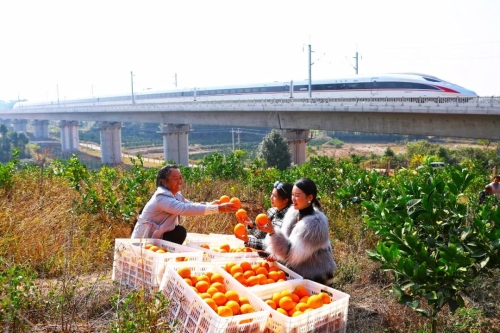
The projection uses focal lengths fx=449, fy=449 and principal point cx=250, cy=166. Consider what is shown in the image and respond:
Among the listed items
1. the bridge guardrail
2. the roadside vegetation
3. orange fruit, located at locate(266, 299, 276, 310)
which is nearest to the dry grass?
the roadside vegetation

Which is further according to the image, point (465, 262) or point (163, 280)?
point (163, 280)

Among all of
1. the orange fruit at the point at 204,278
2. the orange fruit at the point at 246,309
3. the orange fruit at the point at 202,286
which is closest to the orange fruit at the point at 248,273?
the orange fruit at the point at 204,278

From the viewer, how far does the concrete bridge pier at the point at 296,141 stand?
29.8 m

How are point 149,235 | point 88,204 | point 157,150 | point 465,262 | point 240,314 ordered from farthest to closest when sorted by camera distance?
point 157,150 < point 88,204 < point 149,235 < point 240,314 < point 465,262

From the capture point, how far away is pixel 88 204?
7082 mm

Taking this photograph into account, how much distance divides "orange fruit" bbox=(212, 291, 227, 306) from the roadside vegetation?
0.35 meters

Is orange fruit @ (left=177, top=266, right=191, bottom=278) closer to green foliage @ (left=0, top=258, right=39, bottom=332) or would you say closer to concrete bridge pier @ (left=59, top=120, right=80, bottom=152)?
green foliage @ (left=0, top=258, right=39, bottom=332)

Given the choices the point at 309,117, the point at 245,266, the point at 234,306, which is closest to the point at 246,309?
the point at 234,306

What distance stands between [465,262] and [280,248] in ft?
5.17

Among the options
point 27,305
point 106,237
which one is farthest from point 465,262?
point 106,237

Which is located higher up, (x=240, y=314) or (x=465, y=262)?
(x=465, y=262)

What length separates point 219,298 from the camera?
10.5ft

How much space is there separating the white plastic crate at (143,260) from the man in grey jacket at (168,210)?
0.36 meters

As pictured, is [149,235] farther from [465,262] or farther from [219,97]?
[219,97]
